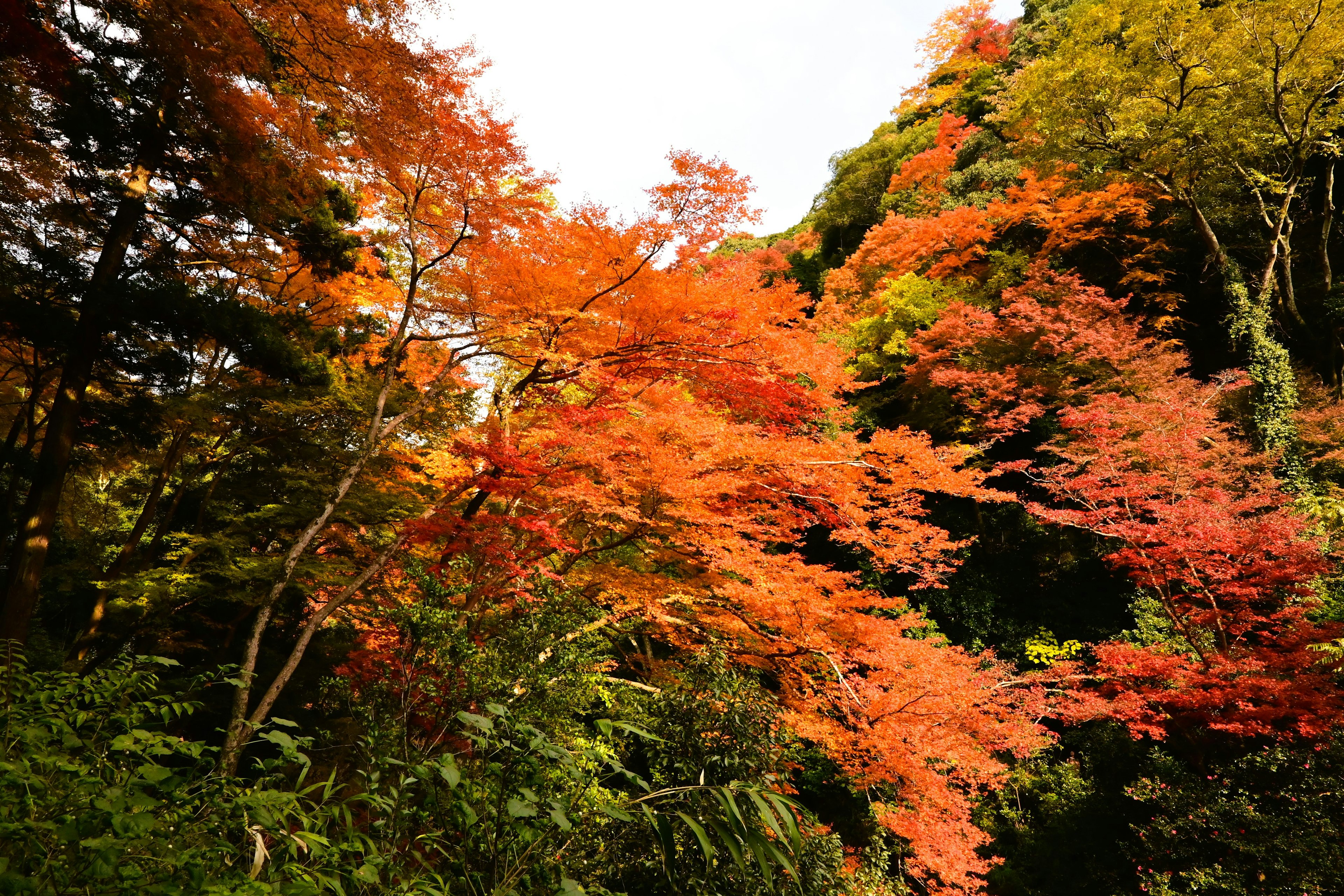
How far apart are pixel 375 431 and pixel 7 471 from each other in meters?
8.63

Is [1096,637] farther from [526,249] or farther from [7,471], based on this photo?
[7,471]

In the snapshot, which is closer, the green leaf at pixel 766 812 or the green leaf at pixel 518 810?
the green leaf at pixel 766 812

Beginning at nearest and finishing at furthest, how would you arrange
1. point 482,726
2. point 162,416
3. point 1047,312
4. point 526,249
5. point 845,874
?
point 482,726
point 845,874
point 162,416
point 526,249
point 1047,312

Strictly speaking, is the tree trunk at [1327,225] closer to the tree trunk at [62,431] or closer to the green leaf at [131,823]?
the green leaf at [131,823]

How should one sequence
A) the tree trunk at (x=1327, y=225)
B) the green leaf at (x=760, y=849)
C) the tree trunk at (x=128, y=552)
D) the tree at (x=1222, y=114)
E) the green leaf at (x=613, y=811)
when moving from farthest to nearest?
the tree trunk at (x=1327, y=225) < the tree at (x=1222, y=114) < the tree trunk at (x=128, y=552) < the green leaf at (x=613, y=811) < the green leaf at (x=760, y=849)

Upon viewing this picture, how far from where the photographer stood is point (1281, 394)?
10078 mm

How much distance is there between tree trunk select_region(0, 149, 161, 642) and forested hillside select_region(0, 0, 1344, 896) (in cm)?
5

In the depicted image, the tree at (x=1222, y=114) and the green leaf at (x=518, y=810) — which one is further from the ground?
the tree at (x=1222, y=114)

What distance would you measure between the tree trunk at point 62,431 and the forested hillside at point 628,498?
0.05 metres

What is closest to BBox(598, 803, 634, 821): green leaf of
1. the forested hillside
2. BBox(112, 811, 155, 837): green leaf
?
the forested hillside

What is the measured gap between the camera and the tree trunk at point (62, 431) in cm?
590

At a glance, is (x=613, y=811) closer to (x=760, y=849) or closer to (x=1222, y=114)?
(x=760, y=849)

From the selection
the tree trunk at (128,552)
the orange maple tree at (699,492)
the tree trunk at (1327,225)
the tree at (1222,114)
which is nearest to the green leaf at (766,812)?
the orange maple tree at (699,492)

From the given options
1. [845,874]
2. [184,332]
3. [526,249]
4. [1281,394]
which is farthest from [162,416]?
[1281,394]
